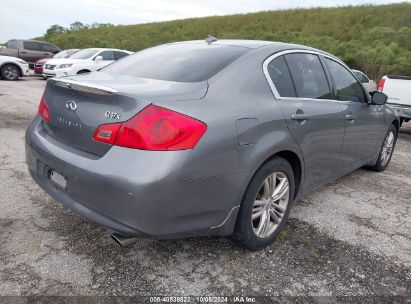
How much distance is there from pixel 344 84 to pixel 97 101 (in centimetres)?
268

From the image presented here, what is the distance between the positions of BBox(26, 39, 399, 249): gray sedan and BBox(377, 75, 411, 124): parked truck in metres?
5.47

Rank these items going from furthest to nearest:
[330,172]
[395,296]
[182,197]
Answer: [330,172]
[395,296]
[182,197]

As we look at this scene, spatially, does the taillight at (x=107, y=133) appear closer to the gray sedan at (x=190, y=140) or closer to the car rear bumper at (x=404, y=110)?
the gray sedan at (x=190, y=140)

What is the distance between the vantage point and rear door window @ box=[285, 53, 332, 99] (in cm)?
324

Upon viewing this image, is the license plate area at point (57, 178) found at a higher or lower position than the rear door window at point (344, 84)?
lower

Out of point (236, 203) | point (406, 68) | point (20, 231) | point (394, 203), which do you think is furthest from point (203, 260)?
point (406, 68)

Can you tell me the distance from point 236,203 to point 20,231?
5.80 feet

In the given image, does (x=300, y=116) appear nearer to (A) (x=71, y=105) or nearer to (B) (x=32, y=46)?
(A) (x=71, y=105)

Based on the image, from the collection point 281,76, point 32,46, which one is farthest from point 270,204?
point 32,46

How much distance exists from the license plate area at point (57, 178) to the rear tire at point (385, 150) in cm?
409

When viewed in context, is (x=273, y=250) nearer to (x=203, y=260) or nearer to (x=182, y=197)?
(x=203, y=260)

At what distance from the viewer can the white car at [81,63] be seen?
1452cm

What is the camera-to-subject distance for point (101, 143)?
2312 mm

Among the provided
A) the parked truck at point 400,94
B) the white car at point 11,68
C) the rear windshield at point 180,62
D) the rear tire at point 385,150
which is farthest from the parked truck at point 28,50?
the rear tire at point 385,150
